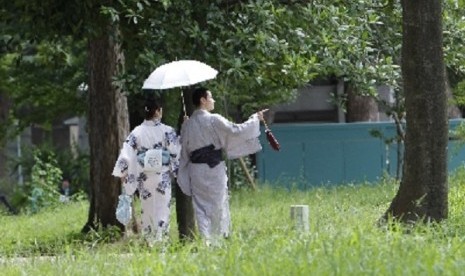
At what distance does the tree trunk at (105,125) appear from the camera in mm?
16312

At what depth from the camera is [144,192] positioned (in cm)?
1319

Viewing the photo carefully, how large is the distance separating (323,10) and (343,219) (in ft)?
9.98

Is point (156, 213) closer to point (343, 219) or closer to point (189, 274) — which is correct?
point (343, 219)

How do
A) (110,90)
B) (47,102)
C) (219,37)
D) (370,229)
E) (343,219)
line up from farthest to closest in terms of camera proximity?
(47,102) → (110,90) → (219,37) → (343,219) → (370,229)

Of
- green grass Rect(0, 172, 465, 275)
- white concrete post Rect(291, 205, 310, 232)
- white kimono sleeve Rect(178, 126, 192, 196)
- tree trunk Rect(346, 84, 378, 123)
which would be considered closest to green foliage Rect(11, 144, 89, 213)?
tree trunk Rect(346, 84, 378, 123)

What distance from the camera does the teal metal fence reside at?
2758 cm

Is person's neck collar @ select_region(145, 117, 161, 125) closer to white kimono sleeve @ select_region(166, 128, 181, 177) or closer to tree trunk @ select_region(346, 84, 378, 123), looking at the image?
white kimono sleeve @ select_region(166, 128, 181, 177)

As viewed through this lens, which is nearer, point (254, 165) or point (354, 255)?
point (354, 255)

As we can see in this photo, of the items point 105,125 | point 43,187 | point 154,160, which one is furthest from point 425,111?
point 43,187

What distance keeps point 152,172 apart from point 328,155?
15.0m

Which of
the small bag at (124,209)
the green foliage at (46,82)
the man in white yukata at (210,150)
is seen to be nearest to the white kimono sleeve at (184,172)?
the man in white yukata at (210,150)

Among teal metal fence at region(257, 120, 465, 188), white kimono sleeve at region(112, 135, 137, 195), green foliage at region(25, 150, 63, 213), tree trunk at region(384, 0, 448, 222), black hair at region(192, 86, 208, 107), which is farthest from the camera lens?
teal metal fence at region(257, 120, 465, 188)

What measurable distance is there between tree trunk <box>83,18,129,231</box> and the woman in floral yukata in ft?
9.76

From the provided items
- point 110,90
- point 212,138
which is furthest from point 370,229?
point 110,90
